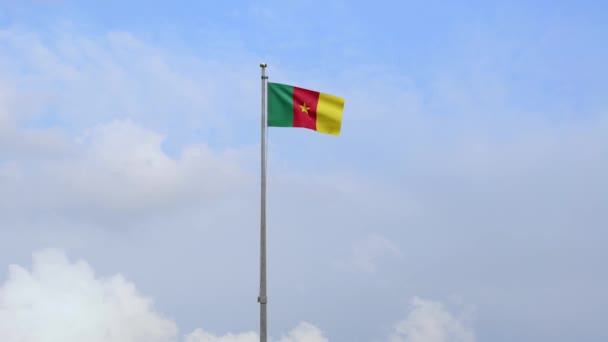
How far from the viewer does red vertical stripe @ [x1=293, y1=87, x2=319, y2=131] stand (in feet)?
91.4

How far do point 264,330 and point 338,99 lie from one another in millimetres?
→ 8031

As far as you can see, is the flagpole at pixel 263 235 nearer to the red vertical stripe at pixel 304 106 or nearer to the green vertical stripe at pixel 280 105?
the green vertical stripe at pixel 280 105

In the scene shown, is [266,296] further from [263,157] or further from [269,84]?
[269,84]

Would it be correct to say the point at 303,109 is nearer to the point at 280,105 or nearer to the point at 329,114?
the point at 280,105

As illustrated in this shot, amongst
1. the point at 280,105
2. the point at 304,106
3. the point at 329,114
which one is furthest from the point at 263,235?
the point at 329,114

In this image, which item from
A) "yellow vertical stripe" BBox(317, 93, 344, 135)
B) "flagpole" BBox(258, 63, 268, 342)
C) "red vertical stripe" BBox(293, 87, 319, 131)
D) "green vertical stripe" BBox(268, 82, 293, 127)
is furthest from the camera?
"yellow vertical stripe" BBox(317, 93, 344, 135)

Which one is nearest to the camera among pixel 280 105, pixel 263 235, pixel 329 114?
pixel 263 235

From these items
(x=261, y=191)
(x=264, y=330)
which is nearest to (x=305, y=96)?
(x=261, y=191)

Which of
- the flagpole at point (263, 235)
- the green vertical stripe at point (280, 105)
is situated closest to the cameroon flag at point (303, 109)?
the green vertical stripe at point (280, 105)

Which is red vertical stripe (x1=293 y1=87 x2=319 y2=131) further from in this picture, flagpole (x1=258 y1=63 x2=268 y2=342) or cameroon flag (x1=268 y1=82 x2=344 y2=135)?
flagpole (x1=258 y1=63 x2=268 y2=342)

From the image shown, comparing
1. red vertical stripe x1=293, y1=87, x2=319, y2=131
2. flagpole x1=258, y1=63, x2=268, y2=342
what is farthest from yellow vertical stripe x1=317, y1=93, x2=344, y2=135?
flagpole x1=258, y1=63, x2=268, y2=342

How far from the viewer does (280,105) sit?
27750 mm

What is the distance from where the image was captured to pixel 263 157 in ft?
89.0

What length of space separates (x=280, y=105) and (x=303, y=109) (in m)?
0.78
